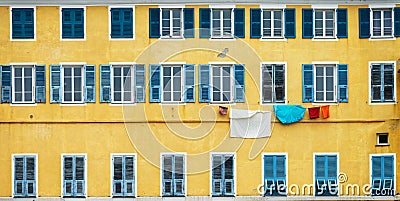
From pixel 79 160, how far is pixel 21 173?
7.03 ft

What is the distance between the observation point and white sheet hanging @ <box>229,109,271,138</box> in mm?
36594

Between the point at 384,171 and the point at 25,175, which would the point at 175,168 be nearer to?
the point at 25,175

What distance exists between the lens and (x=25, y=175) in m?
36.6

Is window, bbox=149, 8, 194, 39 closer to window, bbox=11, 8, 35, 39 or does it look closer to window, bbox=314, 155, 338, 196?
window, bbox=11, 8, 35, 39

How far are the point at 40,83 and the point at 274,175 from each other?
909cm

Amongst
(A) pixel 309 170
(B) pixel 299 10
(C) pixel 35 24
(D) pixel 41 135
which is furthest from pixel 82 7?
(A) pixel 309 170

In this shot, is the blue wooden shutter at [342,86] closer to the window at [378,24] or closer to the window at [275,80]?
the window at [378,24]

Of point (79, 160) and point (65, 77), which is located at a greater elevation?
point (65, 77)

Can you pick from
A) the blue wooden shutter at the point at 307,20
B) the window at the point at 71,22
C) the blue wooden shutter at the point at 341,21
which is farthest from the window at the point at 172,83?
the blue wooden shutter at the point at 341,21

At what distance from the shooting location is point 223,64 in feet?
120

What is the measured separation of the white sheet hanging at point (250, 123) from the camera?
36.6 meters

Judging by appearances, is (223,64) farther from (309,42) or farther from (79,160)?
(79,160)

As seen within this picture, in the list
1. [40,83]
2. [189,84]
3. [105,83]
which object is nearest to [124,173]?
[105,83]

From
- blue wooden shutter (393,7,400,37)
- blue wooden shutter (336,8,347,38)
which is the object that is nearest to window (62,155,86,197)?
blue wooden shutter (336,8,347,38)
